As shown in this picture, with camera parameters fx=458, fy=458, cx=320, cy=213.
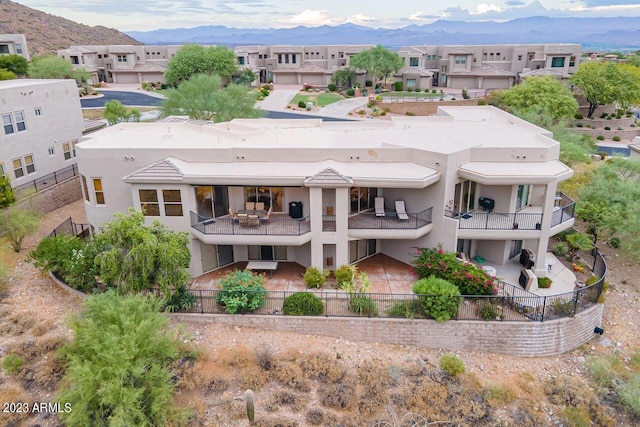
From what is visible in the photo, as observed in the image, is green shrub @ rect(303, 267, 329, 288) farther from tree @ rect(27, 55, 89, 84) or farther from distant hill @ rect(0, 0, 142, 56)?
distant hill @ rect(0, 0, 142, 56)

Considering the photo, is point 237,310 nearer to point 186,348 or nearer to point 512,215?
point 186,348

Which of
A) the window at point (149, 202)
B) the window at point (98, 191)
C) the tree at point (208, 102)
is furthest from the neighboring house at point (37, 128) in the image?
the window at point (149, 202)

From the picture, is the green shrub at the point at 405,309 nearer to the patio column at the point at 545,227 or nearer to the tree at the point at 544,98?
the patio column at the point at 545,227

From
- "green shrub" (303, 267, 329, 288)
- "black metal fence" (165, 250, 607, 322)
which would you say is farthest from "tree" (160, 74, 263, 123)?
"black metal fence" (165, 250, 607, 322)

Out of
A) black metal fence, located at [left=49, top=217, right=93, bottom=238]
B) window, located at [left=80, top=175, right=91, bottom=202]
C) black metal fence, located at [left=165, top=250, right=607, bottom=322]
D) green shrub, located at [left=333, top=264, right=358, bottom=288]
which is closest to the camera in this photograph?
black metal fence, located at [left=165, top=250, right=607, bottom=322]

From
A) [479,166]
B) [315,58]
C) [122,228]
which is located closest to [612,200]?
[479,166]

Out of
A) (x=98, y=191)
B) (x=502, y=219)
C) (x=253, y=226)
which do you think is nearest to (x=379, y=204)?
(x=502, y=219)
